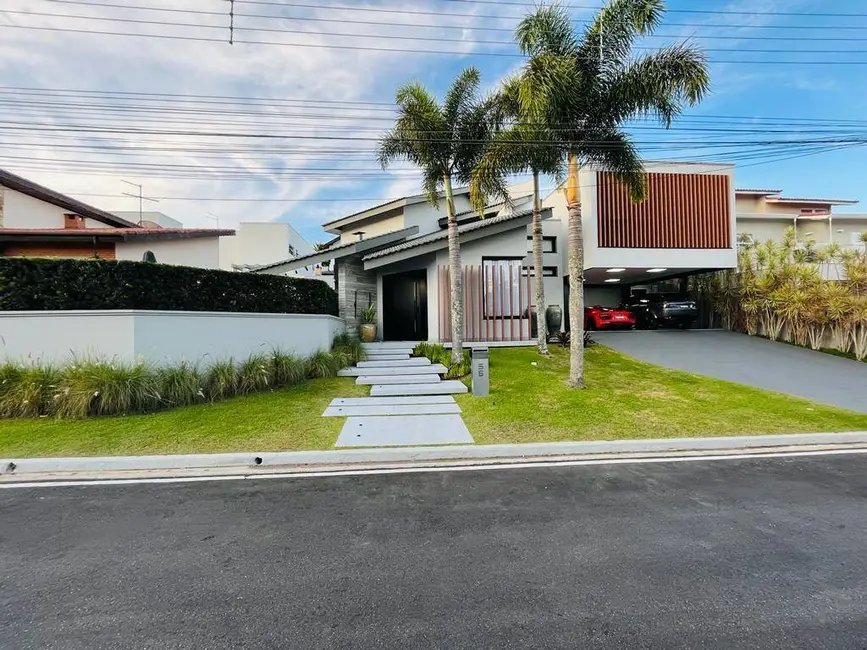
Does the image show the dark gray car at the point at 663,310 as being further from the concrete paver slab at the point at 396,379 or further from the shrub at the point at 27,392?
the shrub at the point at 27,392

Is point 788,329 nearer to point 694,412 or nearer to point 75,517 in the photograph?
point 694,412

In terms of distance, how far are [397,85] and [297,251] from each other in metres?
26.6

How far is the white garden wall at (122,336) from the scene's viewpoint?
7707 millimetres

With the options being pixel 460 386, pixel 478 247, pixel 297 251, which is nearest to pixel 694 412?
pixel 460 386

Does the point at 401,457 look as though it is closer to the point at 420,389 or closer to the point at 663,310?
the point at 420,389

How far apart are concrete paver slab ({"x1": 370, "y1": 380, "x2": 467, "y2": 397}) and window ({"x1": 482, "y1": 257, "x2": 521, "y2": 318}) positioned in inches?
204

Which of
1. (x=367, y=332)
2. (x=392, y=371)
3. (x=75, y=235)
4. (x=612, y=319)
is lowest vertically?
(x=392, y=371)

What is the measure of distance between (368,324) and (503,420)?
7996 millimetres

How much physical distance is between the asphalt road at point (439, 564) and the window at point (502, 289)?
9717 mm

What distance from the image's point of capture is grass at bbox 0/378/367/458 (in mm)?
5785

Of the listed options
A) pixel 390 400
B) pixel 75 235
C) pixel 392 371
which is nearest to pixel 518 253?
pixel 392 371

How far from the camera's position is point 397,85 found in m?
11.1

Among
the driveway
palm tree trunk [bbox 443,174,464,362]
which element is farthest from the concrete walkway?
the driveway

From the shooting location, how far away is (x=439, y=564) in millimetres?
3146
